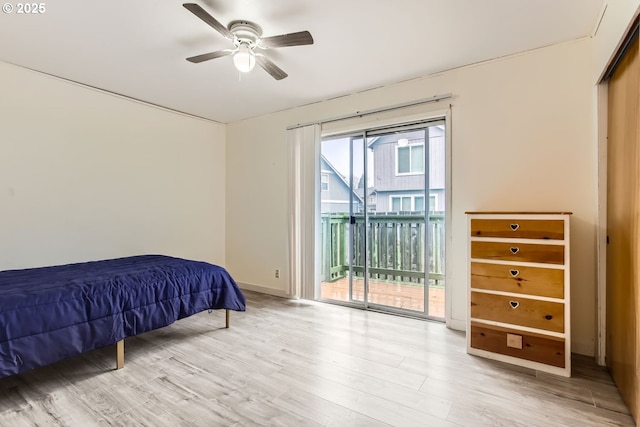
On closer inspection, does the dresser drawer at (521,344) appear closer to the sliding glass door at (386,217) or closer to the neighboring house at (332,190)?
the sliding glass door at (386,217)

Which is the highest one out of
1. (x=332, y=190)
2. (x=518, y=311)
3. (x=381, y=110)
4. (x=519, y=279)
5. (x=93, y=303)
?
(x=381, y=110)

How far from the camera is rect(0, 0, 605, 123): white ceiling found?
1.97 m

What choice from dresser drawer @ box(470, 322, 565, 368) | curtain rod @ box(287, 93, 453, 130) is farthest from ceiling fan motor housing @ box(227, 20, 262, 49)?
dresser drawer @ box(470, 322, 565, 368)

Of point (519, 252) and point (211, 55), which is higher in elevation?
point (211, 55)

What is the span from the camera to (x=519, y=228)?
7.07 feet

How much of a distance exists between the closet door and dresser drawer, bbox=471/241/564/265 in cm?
32

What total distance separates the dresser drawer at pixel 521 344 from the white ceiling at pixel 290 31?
7.28 feet

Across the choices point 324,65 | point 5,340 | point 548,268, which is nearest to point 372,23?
point 324,65

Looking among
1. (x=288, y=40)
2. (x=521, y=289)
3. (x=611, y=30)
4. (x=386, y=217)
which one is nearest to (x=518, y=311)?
(x=521, y=289)

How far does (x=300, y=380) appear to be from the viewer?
6.41ft

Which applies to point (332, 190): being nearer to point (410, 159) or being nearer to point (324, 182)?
point (324, 182)

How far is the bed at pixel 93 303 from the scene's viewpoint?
1738mm

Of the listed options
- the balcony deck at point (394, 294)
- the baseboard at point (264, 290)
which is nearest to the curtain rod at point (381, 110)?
the balcony deck at point (394, 294)

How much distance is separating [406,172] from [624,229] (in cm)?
184
